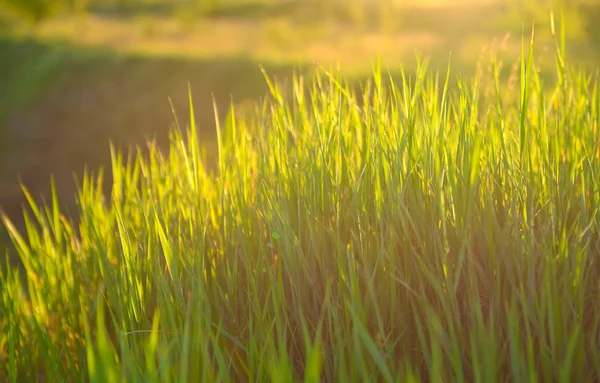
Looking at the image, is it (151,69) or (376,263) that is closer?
(376,263)

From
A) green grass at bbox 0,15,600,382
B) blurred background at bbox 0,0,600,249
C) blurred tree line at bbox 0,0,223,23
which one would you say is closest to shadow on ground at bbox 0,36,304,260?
blurred background at bbox 0,0,600,249

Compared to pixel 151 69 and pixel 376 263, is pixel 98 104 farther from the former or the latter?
pixel 376 263

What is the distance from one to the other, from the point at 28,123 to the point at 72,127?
36 cm

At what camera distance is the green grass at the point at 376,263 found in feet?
2.81

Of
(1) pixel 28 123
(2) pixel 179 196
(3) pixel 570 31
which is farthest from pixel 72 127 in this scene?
(2) pixel 179 196

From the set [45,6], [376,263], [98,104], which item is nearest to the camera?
[376,263]

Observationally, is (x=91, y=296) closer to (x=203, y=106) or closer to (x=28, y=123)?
(x=203, y=106)

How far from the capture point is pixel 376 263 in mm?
925

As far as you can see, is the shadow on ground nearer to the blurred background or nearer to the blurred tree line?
the blurred background

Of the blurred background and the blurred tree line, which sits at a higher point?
the blurred tree line

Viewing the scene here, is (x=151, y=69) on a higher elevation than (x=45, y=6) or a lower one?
lower

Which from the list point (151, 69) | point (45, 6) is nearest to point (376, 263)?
point (151, 69)

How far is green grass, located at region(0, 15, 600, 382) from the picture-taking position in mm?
856

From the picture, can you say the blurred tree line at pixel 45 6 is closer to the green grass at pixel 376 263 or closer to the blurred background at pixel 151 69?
the blurred background at pixel 151 69
